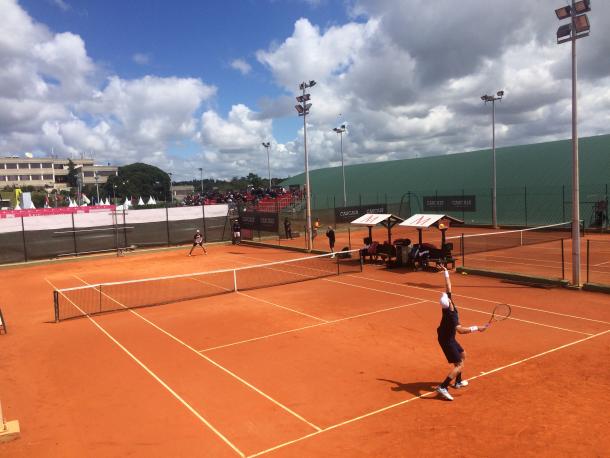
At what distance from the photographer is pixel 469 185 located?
58125 mm

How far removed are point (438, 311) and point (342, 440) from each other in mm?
8000

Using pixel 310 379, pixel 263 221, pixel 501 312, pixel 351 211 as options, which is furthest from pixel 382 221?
pixel 351 211

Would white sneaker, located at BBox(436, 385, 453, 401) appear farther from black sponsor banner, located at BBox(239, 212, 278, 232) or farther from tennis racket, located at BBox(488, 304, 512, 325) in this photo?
black sponsor banner, located at BBox(239, 212, 278, 232)

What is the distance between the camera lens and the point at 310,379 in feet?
30.5

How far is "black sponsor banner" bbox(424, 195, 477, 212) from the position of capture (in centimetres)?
4234

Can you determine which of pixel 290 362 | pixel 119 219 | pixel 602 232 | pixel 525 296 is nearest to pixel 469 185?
pixel 602 232

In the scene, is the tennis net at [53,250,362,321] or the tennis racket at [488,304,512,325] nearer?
the tennis racket at [488,304,512,325]

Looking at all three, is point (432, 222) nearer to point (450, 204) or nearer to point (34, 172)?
point (450, 204)

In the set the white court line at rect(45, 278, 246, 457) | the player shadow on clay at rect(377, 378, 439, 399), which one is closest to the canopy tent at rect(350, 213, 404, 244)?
the white court line at rect(45, 278, 246, 457)

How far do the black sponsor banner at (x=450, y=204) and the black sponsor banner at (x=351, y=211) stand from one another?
18.0 ft

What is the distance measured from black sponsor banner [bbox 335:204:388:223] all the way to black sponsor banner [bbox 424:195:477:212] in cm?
548

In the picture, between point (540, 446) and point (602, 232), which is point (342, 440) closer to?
point (540, 446)

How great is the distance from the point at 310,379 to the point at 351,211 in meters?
34.8

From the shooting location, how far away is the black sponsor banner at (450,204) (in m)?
42.3
